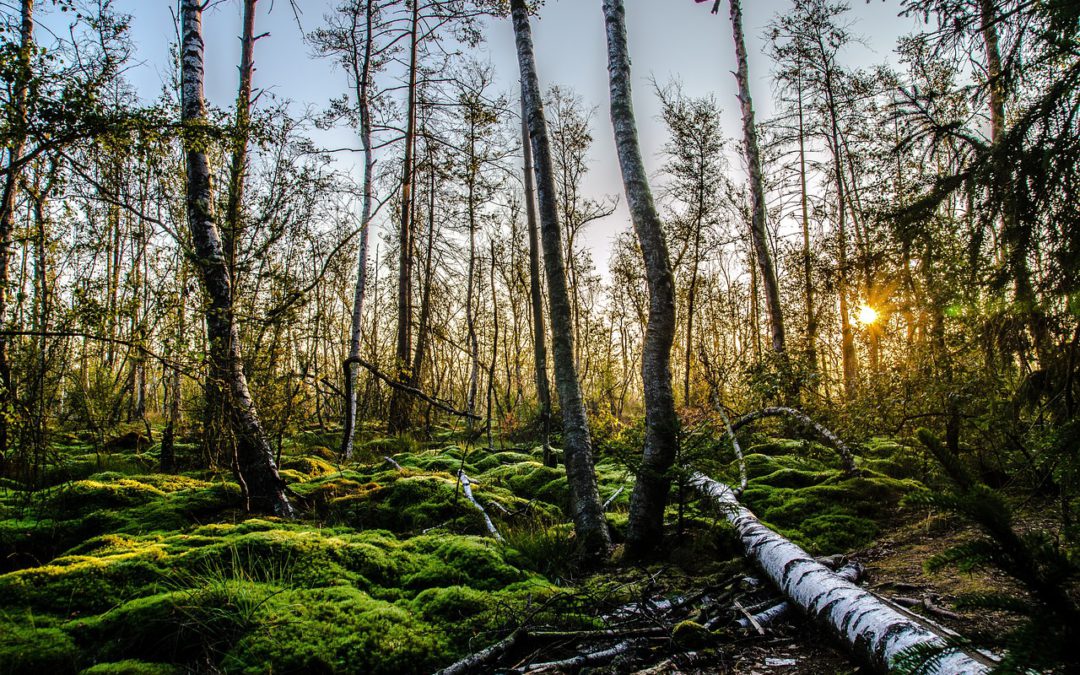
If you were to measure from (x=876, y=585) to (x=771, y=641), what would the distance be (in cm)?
112

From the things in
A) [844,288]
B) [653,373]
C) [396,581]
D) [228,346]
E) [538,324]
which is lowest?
[396,581]

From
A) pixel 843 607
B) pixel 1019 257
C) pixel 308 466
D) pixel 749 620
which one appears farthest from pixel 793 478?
pixel 308 466

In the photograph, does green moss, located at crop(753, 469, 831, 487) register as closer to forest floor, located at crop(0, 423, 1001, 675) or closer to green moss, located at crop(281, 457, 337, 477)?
forest floor, located at crop(0, 423, 1001, 675)

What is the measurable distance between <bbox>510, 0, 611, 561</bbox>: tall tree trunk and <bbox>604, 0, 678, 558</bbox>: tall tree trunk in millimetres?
342

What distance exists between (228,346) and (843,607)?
5.42 metres

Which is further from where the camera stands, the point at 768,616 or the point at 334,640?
the point at 768,616

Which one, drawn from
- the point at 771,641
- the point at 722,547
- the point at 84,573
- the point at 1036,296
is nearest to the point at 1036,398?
the point at 1036,296

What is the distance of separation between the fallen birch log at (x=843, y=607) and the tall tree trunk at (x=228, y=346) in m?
4.47

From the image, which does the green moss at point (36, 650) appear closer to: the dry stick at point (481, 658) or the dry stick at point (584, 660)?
the dry stick at point (481, 658)

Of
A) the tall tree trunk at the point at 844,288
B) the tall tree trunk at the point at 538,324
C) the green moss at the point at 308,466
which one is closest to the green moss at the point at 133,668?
the green moss at the point at 308,466

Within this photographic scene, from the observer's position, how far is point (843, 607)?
2.54 metres

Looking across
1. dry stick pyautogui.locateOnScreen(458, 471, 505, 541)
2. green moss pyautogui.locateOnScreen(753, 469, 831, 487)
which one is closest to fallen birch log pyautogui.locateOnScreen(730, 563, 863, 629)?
dry stick pyautogui.locateOnScreen(458, 471, 505, 541)

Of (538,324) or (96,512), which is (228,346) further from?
(538,324)

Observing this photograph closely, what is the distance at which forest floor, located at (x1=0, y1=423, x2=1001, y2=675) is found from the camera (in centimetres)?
241
